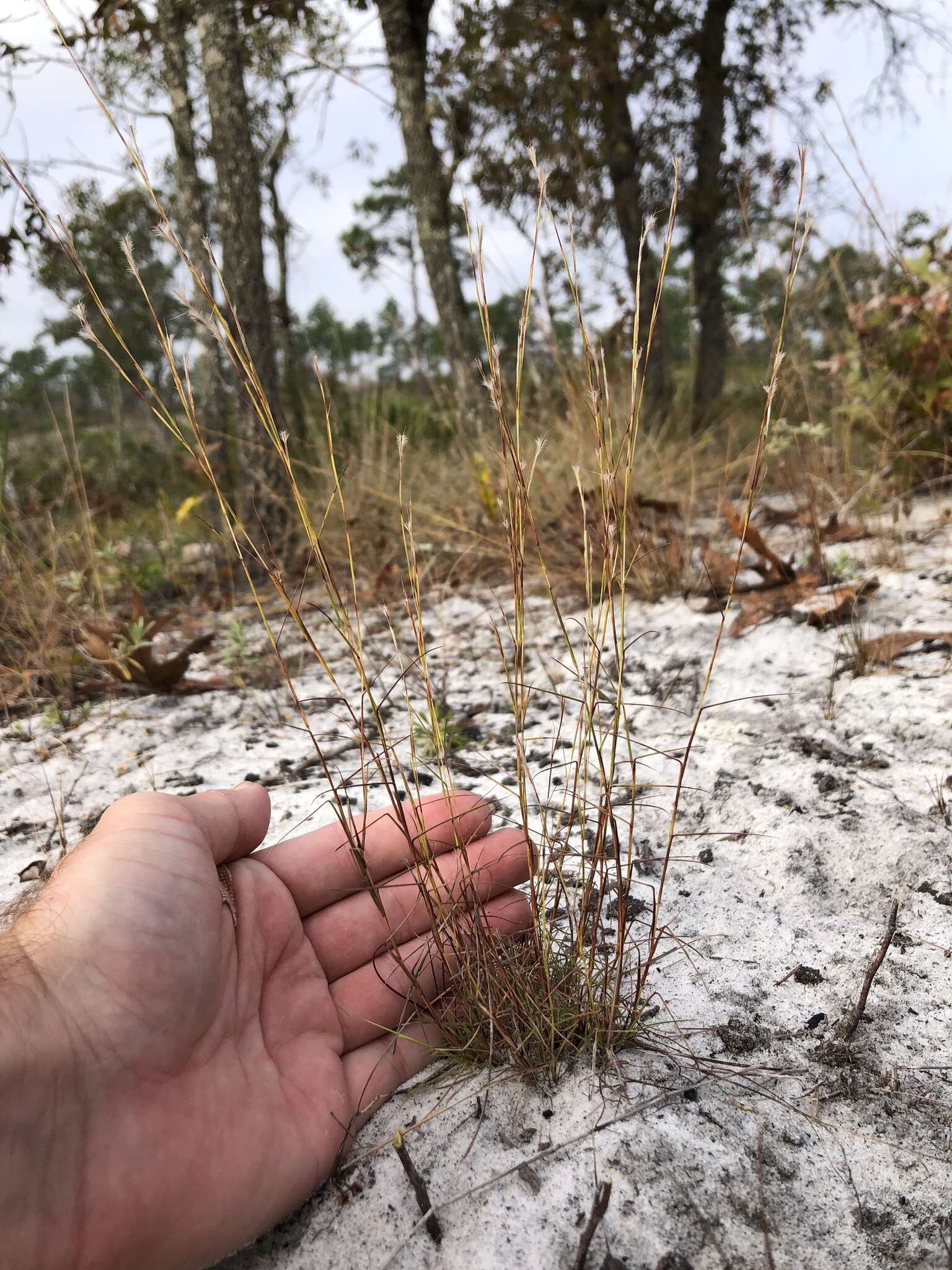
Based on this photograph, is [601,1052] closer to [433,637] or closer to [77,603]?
[433,637]

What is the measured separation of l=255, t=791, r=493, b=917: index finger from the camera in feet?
3.97

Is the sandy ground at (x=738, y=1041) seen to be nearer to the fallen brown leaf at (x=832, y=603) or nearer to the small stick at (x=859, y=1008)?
the small stick at (x=859, y=1008)

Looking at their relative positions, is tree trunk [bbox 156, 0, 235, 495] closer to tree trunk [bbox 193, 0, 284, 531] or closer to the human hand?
tree trunk [bbox 193, 0, 284, 531]

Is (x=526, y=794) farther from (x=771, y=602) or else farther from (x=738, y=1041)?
(x=771, y=602)

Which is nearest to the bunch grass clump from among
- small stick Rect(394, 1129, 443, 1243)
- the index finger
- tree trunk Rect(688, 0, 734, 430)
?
the index finger

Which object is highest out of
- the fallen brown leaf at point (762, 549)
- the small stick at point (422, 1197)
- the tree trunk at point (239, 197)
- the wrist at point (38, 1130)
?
the tree trunk at point (239, 197)

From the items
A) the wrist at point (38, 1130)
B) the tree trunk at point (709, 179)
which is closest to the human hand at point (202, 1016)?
the wrist at point (38, 1130)

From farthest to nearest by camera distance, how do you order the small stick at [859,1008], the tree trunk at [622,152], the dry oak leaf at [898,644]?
the tree trunk at [622,152]
the dry oak leaf at [898,644]
the small stick at [859,1008]

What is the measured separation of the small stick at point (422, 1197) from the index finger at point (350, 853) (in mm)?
381

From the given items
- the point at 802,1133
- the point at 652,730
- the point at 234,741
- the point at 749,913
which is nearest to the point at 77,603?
the point at 234,741

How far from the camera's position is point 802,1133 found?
931 mm

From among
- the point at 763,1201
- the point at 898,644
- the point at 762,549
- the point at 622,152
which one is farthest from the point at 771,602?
the point at 622,152

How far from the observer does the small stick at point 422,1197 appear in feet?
2.84

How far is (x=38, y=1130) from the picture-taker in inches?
33.5
